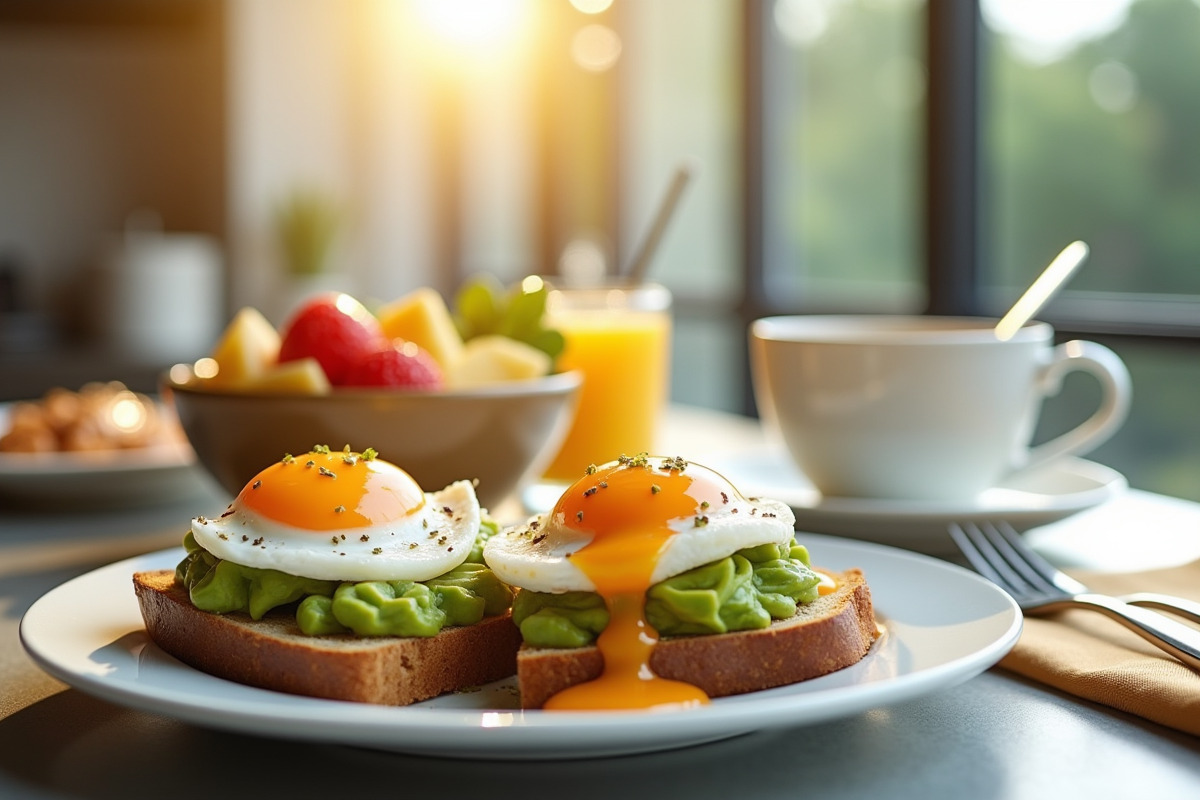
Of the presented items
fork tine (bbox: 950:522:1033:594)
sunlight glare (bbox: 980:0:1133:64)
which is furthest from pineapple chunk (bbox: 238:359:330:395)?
sunlight glare (bbox: 980:0:1133:64)

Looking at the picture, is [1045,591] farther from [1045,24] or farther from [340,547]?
[1045,24]

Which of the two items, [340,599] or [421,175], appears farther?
[421,175]

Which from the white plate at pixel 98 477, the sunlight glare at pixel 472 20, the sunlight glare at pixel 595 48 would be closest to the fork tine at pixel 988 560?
the white plate at pixel 98 477

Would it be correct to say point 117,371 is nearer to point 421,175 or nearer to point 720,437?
point 421,175

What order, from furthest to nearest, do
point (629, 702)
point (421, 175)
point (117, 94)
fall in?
1. point (421, 175)
2. point (117, 94)
3. point (629, 702)

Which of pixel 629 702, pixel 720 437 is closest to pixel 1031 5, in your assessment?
pixel 720 437

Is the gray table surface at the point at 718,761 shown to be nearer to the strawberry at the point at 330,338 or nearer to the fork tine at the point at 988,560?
the fork tine at the point at 988,560

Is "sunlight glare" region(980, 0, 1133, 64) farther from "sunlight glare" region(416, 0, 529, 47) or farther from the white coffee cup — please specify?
"sunlight glare" region(416, 0, 529, 47)

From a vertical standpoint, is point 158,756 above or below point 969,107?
below
